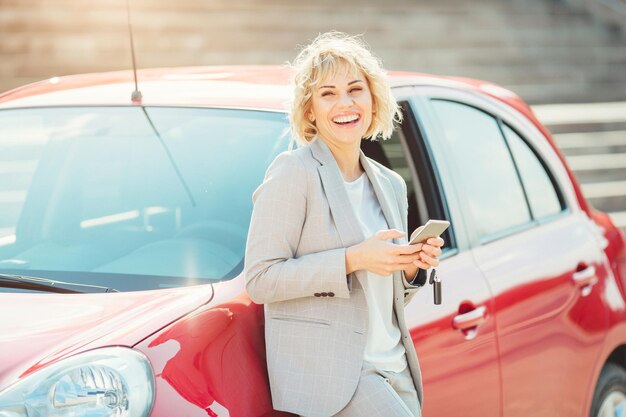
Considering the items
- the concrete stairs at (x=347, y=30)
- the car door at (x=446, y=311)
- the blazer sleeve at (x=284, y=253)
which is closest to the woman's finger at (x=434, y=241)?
the blazer sleeve at (x=284, y=253)

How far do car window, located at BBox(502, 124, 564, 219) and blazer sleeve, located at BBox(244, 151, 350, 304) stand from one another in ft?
5.81

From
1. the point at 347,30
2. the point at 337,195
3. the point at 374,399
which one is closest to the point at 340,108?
→ the point at 337,195

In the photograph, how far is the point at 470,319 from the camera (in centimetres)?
351

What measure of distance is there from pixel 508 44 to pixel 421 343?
1092cm

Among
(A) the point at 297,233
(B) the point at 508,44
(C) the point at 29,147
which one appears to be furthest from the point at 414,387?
(B) the point at 508,44

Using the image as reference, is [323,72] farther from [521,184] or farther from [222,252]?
[521,184]

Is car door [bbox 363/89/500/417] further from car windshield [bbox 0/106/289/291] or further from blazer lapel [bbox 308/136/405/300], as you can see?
car windshield [bbox 0/106/289/291]

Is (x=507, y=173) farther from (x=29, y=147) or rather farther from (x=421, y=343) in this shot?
(x=29, y=147)

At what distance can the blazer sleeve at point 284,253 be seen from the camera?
8.73 feet

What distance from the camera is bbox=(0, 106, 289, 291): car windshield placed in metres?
3.07

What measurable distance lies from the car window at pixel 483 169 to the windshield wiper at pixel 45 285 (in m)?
1.42

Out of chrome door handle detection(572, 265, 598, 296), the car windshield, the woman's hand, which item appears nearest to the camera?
the woman's hand

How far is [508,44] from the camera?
45.3 feet

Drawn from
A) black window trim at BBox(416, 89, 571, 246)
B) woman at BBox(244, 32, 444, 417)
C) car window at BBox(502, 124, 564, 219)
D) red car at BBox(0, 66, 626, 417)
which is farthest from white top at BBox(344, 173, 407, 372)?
car window at BBox(502, 124, 564, 219)
